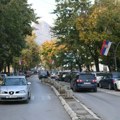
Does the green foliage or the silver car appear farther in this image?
the green foliage

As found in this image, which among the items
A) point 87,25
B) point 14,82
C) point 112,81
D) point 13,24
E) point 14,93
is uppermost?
point 87,25

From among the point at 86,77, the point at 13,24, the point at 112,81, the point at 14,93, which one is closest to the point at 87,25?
the point at 13,24

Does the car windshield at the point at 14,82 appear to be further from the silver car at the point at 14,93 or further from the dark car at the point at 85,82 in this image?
the dark car at the point at 85,82

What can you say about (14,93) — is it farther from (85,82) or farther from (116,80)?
(116,80)

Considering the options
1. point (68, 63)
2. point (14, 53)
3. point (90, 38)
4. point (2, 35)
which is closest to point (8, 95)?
point (2, 35)

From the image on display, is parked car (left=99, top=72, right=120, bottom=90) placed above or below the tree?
below

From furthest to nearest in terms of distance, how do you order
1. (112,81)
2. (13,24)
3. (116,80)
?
(13,24) → (112,81) → (116,80)

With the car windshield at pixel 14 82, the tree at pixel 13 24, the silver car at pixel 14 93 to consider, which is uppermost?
the tree at pixel 13 24

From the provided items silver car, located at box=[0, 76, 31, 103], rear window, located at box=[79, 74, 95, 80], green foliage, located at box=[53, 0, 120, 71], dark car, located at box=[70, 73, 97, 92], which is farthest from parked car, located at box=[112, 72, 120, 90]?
A: green foliage, located at box=[53, 0, 120, 71]

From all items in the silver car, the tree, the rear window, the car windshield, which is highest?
the tree

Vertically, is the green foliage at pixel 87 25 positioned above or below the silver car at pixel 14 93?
above

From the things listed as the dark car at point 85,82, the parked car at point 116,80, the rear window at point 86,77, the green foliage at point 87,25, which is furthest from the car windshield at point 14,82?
the green foliage at point 87,25

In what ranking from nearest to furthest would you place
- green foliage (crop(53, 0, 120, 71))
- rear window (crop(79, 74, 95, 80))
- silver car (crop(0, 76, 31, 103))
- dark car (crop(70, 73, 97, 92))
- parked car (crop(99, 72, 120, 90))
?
silver car (crop(0, 76, 31, 103))
dark car (crop(70, 73, 97, 92))
rear window (crop(79, 74, 95, 80))
parked car (crop(99, 72, 120, 90))
green foliage (crop(53, 0, 120, 71))

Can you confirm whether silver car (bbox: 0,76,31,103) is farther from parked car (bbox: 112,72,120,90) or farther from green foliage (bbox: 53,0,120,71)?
green foliage (bbox: 53,0,120,71)
